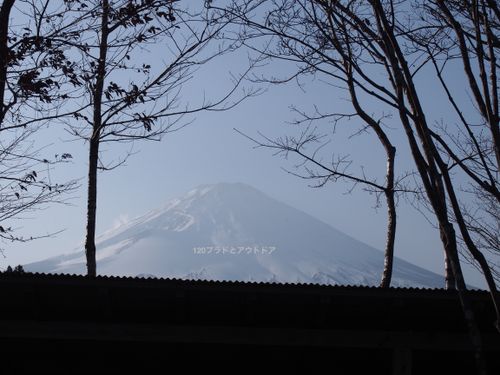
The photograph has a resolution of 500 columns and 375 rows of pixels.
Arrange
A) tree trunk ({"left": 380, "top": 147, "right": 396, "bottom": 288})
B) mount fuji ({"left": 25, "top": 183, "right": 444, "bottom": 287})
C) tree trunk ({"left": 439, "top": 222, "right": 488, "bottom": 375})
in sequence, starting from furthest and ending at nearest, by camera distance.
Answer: mount fuji ({"left": 25, "top": 183, "right": 444, "bottom": 287}) → tree trunk ({"left": 380, "top": 147, "right": 396, "bottom": 288}) → tree trunk ({"left": 439, "top": 222, "right": 488, "bottom": 375})

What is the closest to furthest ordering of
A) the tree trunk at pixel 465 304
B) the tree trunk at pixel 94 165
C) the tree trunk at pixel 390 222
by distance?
the tree trunk at pixel 465 304 → the tree trunk at pixel 94 165 → the tree trunk at pixel 390 222

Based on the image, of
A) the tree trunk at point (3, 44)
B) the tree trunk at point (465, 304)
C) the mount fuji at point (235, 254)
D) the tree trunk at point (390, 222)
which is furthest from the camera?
A: the mount fuji at point (235, 254)

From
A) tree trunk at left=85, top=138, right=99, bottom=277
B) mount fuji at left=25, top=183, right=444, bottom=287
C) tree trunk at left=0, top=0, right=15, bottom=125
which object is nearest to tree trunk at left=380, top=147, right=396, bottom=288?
tree trunk at left=85, top=138, right=99, bottom=277

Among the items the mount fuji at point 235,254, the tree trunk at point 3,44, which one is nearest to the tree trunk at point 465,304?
the tree trunk at point 3,44

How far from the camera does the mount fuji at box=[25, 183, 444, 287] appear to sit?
143 meters

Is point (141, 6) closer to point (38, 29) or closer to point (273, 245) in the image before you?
point (38, 29)

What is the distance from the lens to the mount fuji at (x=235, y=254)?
468 feet

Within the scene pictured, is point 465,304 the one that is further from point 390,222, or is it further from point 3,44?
point 390,222

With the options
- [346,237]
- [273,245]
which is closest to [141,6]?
[273,245]

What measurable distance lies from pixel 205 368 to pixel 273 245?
546ft

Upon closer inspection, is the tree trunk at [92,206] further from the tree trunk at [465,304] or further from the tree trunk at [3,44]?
the tree trunk at [465,304]

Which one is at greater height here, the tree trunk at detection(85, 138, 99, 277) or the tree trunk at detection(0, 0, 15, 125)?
the tree trunk at detection(0, 0, 15, 125)

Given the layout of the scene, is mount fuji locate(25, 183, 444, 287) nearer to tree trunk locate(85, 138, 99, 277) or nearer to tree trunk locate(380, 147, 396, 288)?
tree trunk locate(380, 147, 396, 288)

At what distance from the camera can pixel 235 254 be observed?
6590 inches
